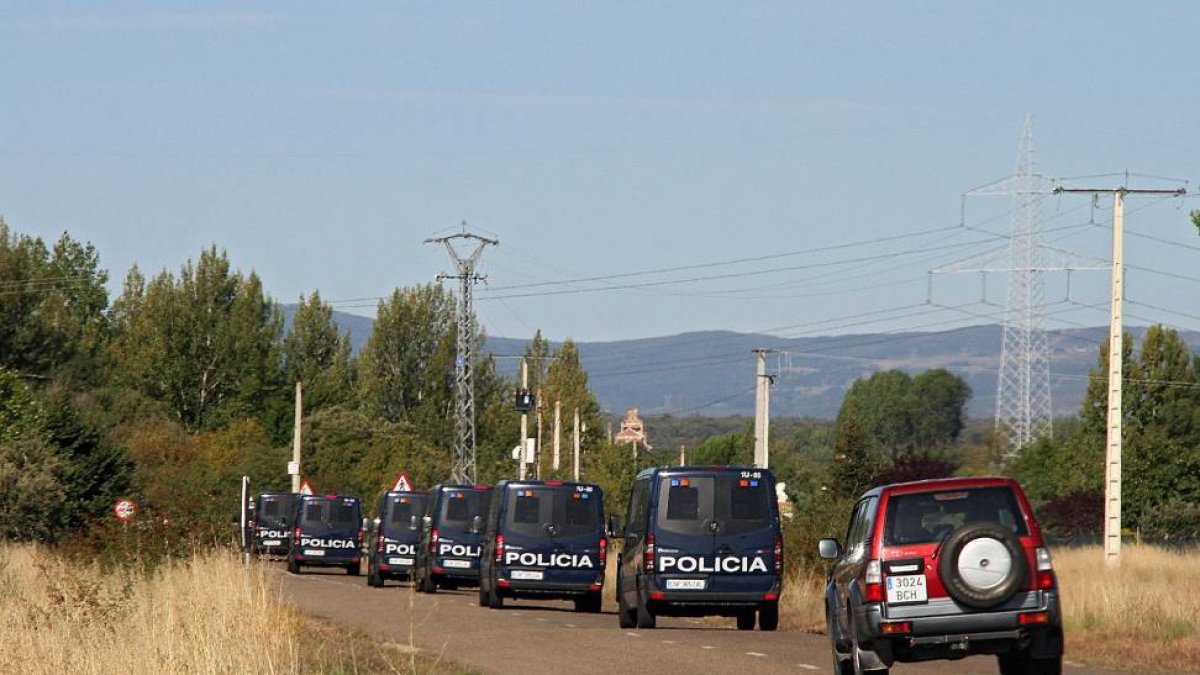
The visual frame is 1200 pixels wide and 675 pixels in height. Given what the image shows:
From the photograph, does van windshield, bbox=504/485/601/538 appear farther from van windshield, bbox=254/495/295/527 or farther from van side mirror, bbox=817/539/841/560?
van windshield, bbox=254/495/295/527

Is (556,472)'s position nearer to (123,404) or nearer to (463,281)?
(463,281)

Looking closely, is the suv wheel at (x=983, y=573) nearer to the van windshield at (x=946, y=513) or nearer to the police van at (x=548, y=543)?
the van windshield at (x=946, y=513)

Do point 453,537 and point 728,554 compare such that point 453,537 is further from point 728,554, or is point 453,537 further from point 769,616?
point 728,554

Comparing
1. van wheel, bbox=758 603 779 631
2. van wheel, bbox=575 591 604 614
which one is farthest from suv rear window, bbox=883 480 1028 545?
van wheel, bbox=575 591 604 614

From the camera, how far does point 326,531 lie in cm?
5497

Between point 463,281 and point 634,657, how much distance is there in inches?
2323

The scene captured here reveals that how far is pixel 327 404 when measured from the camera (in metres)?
119

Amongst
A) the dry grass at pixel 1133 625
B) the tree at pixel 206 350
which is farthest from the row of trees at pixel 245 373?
the dry grass at pixel 1133 625

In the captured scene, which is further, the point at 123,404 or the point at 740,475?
the point at 123,404

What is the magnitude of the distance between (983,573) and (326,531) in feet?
132

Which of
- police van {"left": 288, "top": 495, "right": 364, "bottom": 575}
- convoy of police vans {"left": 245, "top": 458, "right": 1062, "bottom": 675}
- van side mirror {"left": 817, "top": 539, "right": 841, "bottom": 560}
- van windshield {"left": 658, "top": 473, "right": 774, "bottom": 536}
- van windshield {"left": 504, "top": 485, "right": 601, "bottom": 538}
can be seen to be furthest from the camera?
police van {"left": 288, "top": 495, "right": 364, "bottom": 575}

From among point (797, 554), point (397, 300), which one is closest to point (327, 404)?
point (397, 300)

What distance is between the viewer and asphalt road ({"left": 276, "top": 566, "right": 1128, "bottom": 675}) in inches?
812

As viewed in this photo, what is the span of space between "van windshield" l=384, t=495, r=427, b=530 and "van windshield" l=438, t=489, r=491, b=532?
4081mm
